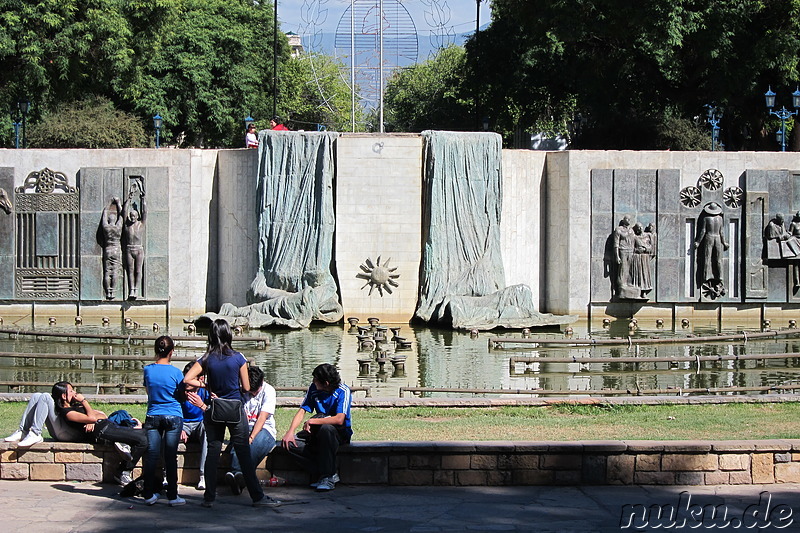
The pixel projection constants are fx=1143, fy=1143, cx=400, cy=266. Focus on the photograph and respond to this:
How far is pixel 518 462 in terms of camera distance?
891 centimetres

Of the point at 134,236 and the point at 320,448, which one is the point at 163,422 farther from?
the point at 134,236

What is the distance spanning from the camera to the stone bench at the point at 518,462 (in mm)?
8836

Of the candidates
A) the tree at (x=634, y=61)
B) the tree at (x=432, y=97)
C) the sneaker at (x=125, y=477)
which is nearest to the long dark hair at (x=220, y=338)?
the sneaker at (x=125, y=477)

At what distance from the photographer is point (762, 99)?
3366 centimetres

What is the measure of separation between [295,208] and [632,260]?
23.0 feet

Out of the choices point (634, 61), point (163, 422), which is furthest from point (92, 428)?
point (634, 61)

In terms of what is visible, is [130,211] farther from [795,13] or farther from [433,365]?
[795,13]

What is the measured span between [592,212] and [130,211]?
9513 mm

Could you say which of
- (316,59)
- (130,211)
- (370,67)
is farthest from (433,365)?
(316,59)

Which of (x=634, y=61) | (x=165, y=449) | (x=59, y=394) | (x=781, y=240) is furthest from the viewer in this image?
(x=634, y=61)

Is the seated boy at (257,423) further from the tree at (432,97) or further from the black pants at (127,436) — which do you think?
the tree at (432,97)

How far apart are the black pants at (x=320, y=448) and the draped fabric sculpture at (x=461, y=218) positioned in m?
13.9

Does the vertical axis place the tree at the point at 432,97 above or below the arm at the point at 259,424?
above

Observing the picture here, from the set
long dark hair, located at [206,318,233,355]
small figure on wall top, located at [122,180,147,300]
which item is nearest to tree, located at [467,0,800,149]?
small figure on wall top, located at [122,180,147,300]
